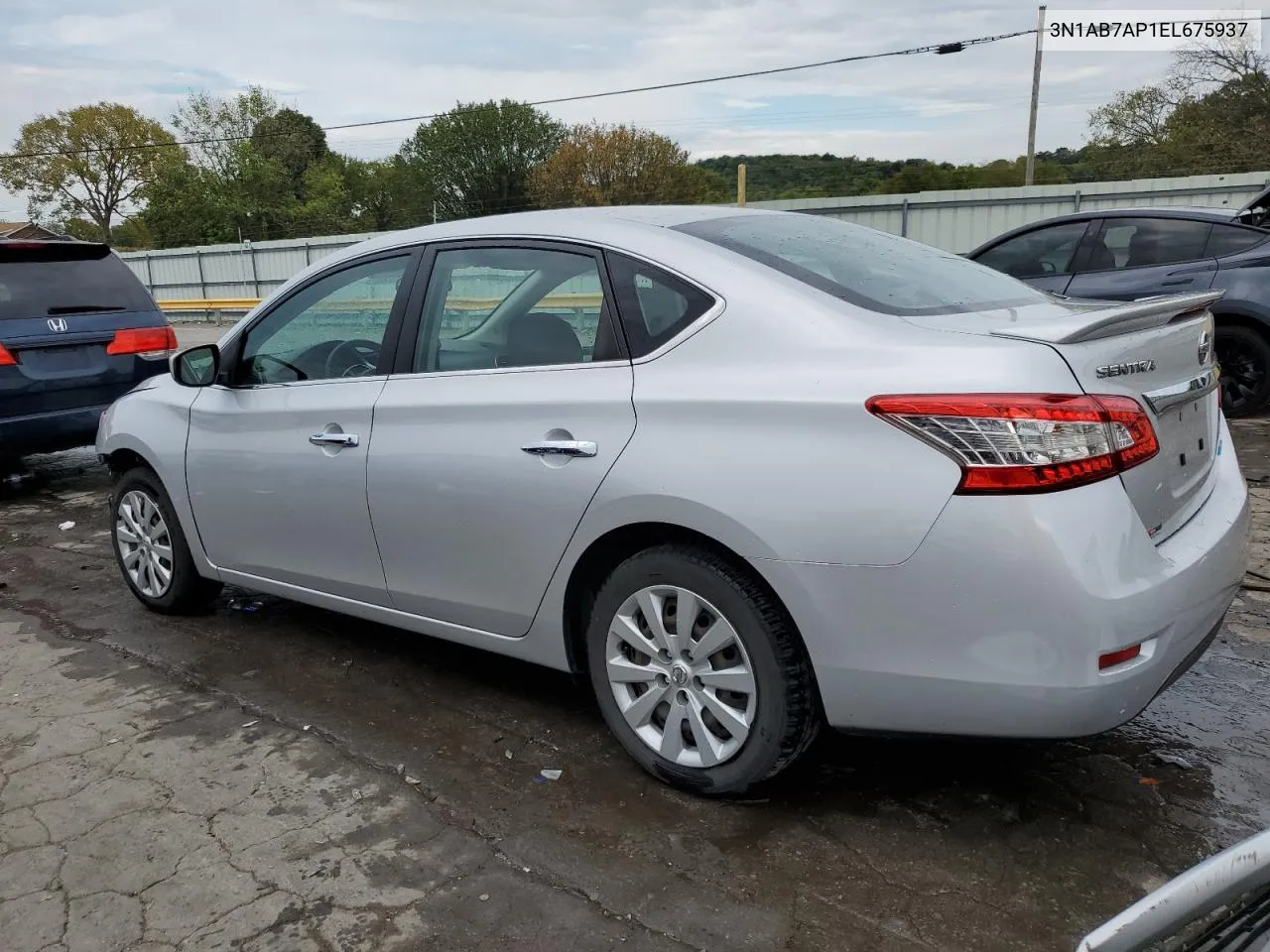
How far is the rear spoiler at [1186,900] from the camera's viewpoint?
1354 millimetres

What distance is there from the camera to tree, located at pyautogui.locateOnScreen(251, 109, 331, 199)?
2832 inches

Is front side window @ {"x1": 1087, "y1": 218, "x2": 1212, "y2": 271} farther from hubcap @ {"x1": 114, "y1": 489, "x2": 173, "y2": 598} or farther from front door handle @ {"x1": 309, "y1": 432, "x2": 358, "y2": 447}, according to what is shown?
hubcap @ {"x1": 114, "y1": 489, "x2": 173, "y2": 598}

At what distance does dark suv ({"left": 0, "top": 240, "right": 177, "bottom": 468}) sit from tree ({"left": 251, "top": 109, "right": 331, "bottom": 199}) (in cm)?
7016

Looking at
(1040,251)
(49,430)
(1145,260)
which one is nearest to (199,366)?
(49,430)

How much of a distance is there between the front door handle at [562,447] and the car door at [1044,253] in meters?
6.01

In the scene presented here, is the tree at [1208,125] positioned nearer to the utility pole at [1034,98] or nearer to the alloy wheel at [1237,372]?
the utility pole at [1034,98]

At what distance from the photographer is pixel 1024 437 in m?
2.11

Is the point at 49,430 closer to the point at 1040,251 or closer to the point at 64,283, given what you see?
the point at 64,283

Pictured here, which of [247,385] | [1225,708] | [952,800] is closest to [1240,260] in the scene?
[1225,708]

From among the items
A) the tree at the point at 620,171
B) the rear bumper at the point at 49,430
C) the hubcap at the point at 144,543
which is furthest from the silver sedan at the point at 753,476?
the tree at the point at 620,171

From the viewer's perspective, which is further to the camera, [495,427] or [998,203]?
[998,203]

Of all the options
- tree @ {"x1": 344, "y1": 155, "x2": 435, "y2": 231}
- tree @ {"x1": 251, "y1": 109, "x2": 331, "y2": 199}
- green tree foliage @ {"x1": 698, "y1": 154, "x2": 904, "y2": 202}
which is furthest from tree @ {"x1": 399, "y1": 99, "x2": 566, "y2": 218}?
green tree foliage @ {"x1": 698, "y1": 154, "x2": 904, "y2": 202}

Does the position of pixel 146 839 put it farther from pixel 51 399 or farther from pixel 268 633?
pixel 51 399

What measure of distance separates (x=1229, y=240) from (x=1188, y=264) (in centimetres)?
32
